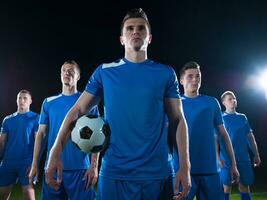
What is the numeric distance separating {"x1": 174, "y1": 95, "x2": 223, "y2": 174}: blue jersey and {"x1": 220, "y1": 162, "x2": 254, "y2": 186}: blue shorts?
275 centimetres

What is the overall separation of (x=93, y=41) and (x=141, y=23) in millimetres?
25024

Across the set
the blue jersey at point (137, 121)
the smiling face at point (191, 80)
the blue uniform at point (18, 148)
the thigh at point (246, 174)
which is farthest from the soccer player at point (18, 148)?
the blue jersey at point (137, 121)

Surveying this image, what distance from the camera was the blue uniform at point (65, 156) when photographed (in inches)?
186

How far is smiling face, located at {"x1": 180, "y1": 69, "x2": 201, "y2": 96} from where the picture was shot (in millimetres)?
4849

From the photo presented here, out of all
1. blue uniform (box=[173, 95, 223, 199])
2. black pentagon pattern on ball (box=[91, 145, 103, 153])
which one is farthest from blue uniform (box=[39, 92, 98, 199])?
black pentagon pattern on ball (box=[91, 145, 103, 153])

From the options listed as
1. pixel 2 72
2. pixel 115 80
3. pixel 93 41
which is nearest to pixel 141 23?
pixel 115 80

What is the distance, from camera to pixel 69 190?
15.5 feet

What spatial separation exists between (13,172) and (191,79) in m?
3.62

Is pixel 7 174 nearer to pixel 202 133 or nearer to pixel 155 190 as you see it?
pixel 202 133

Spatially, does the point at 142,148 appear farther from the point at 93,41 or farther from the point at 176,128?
the point at 93,41

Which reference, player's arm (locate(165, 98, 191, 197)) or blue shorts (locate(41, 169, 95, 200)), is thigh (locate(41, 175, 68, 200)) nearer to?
blue shorts (locate(41, 169, 95, 200))

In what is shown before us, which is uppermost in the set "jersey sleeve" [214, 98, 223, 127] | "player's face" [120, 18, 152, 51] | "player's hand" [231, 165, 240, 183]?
"player's face" [120, 18, 152, 51]

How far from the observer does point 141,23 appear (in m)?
2.83

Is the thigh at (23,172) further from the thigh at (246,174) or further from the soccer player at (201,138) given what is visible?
the thigh at (246,174)
